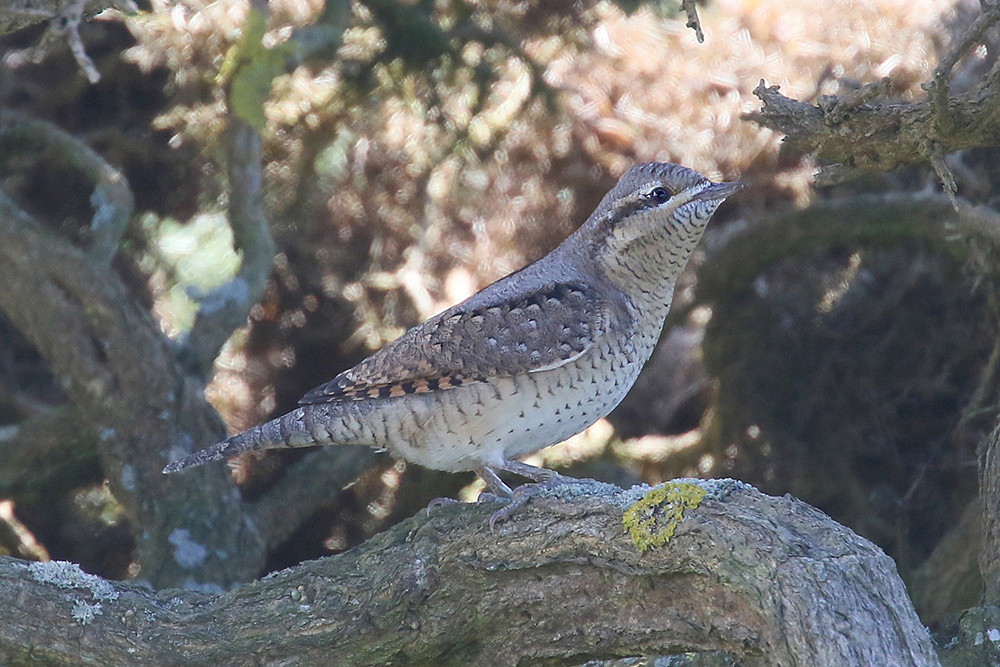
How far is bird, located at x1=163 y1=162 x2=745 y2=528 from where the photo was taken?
3.58m

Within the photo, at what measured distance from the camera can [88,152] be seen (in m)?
5.12

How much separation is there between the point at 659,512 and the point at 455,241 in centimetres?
441

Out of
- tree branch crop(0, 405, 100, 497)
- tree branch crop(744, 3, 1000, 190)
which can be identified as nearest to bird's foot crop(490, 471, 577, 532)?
tree branch crop(744, 3, 1000, 190)

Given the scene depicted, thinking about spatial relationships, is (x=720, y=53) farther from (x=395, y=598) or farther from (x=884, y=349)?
(x=395, y=598)

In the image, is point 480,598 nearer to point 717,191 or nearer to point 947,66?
point 717,191

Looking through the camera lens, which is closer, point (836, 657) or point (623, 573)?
point (836, 657)

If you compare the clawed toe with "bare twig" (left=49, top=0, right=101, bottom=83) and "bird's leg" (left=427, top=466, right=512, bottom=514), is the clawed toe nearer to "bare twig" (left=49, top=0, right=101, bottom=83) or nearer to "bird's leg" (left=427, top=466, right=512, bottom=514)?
"bird's leg" (left=427, top=466, right=512, bottom=514)

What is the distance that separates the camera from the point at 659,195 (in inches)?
150

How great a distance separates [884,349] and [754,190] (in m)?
1.53

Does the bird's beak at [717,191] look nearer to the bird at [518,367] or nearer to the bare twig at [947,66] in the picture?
the bird at [518,367]

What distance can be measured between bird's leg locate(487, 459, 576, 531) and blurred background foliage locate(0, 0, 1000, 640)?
2.17 m

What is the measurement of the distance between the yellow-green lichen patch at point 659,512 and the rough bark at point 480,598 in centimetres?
2

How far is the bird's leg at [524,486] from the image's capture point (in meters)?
3.12

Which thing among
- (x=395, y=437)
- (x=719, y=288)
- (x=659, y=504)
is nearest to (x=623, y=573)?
(x=659, y=504)
